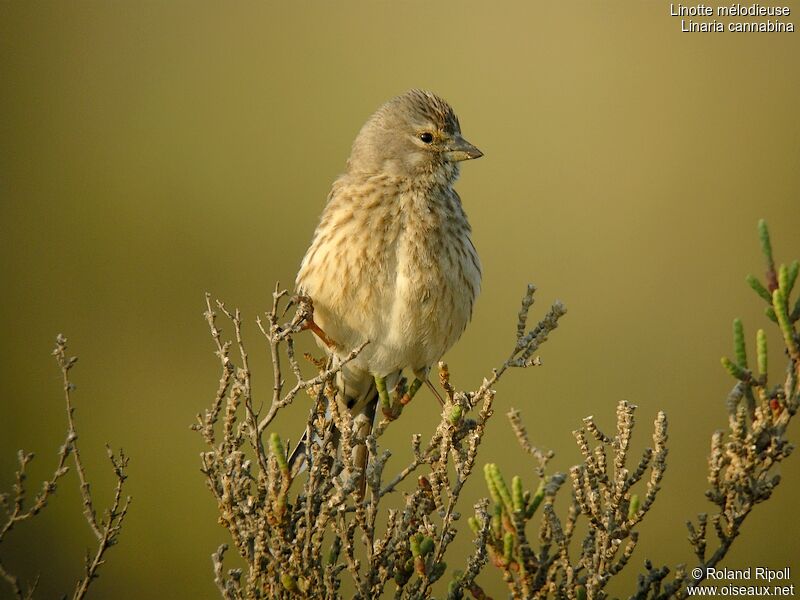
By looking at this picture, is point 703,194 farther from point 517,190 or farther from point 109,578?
point 109,578

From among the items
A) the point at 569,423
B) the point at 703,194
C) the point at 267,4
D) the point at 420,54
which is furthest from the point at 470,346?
the point at 267,4

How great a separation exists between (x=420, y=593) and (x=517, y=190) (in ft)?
18.4

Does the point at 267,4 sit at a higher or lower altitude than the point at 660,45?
higher

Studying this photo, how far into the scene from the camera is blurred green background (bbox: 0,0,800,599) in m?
7.07

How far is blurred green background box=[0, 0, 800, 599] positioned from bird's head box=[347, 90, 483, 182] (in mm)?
2905

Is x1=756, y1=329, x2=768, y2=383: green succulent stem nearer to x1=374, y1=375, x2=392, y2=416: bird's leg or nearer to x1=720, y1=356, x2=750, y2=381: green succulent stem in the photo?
x1=720, y1=356, x2=750, y2=381: green succulent stem

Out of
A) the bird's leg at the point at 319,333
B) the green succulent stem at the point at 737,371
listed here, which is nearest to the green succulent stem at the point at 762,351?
the green succulent stem at the point at 737,371

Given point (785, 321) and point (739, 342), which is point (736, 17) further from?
point (739, 342)

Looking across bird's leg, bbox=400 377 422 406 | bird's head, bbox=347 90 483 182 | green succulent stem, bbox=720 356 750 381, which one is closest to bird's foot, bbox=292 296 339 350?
bird's leg, bbox=400 377 422 406

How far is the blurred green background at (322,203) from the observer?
707 cm

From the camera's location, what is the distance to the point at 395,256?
4.24 metres

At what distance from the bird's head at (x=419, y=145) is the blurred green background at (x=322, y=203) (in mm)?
2905

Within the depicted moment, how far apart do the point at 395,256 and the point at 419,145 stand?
0.59 m

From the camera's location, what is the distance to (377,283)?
421 cm
